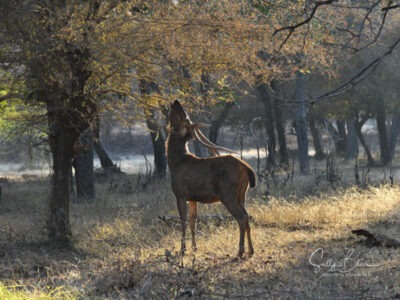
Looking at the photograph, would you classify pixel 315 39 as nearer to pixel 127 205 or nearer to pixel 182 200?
pixel 182 200

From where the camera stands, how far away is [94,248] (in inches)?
432

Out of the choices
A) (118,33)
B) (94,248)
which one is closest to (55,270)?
(94,248)

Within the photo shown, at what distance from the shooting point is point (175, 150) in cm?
1017

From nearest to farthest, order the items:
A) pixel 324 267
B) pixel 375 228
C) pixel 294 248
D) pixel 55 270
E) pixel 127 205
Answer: pixel 324 267, pixel 55 270, pixel 294 248, pixel 375 228, pixel 127 205

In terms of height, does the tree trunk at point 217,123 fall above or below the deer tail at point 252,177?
above

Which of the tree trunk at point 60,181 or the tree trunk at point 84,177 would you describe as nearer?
the tree trunk at point 60,181

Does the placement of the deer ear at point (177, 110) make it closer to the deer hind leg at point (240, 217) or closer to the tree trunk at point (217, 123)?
the deer hind leg at point (240, 217)

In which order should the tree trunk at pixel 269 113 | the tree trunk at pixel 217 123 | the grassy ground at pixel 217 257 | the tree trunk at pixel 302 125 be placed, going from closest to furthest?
the grassy ground at pixel 217 257, the tree trunk at pixel 302 125, the tree trunk at pixel 217 123, the tree trunk at pixel 269 113

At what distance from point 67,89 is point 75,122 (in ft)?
2.65

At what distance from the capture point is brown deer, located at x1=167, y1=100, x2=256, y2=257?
9281 millimetres

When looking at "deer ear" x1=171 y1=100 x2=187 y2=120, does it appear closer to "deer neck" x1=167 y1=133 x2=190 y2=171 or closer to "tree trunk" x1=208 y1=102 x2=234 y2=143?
"deer neck" x1=167 y1=133 x2=190 y2=171

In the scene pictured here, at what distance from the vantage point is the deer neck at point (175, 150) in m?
10.1

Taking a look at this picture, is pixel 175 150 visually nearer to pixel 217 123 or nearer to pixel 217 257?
pixel 217 257

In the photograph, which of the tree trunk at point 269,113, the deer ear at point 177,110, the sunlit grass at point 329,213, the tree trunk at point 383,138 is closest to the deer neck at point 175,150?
the deer ear at point 177,110
